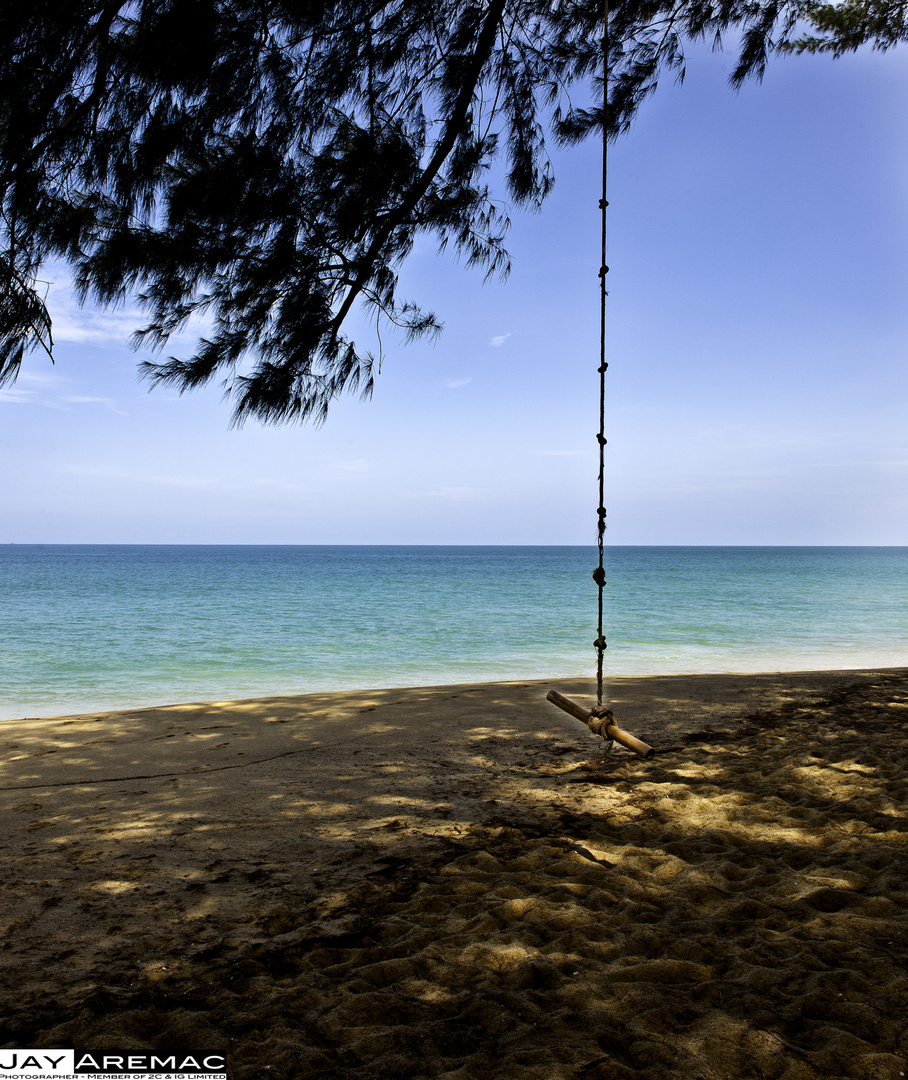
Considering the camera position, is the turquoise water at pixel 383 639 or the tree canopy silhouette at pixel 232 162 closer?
the tree canopy silhouette at pixel 232 162

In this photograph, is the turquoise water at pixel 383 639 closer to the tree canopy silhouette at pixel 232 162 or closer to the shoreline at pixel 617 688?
the shoreline at pixel 617 688

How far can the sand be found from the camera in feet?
5.84

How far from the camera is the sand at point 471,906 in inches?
70.1

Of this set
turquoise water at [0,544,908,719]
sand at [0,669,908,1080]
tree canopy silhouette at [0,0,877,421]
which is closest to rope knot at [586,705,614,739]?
sand at [0,669,908,1080]

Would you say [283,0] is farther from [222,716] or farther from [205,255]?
[222,716]

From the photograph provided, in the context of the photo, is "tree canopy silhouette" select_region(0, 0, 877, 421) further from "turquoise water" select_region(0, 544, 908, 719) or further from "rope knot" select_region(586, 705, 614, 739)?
"turquoise water" select_region(0, 544, 908, 719)

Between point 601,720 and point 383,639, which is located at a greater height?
point 601,720

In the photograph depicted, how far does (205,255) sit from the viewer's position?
140 inches

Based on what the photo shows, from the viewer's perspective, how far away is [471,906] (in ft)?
8.18

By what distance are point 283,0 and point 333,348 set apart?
65.5 inches

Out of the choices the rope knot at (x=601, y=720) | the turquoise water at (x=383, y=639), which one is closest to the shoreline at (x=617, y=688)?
the rope knot at (x=601, y=720)

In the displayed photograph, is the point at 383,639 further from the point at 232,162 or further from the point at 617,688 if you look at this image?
the point at 232,162

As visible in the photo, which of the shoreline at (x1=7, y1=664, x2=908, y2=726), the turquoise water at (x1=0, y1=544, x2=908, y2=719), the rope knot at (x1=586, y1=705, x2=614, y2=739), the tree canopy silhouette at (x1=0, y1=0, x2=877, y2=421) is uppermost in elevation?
the tree canopy silhouette at (x1=0, y1=0, x2=877, y2=421)

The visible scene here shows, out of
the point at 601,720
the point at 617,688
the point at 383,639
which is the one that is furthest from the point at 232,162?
the point at 383,639
